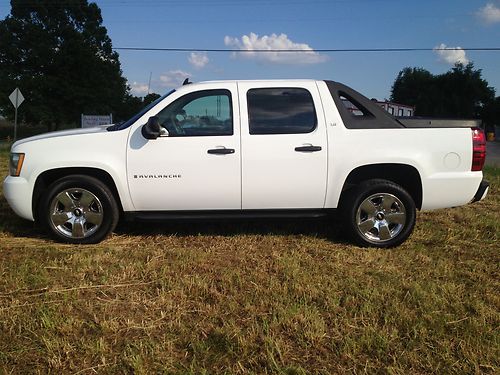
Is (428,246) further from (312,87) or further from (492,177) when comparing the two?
(492,177)

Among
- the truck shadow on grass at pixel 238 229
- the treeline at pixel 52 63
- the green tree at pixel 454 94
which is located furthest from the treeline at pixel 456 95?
the truck shadow on grass at pixel 238 229

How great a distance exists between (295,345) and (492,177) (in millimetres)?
9799

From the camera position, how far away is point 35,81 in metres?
40.2

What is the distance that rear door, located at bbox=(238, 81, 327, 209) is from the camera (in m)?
4.77

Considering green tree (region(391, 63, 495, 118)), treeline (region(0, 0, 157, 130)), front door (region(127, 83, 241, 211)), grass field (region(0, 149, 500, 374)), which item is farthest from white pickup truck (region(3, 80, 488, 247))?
green tree (region(391, 63, 495, 118))

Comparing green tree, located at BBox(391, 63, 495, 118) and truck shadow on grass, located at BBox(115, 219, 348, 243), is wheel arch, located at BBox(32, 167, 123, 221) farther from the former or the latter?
green tree, located at BBox(391, 63, 495, 118)

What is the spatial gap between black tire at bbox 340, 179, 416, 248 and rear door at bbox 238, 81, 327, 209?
342 millimetres

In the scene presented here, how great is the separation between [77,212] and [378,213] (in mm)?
3154

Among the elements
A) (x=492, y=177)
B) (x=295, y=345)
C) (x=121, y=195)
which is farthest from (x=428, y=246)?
(x=492, y=177)

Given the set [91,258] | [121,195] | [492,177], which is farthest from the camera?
[492,177]

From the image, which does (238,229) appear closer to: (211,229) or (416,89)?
(211,229)

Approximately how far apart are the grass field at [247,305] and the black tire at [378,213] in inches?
8.0

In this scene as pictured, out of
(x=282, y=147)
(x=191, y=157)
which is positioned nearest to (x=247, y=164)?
(x=282, y=147)

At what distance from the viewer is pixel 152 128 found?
4.64 m
